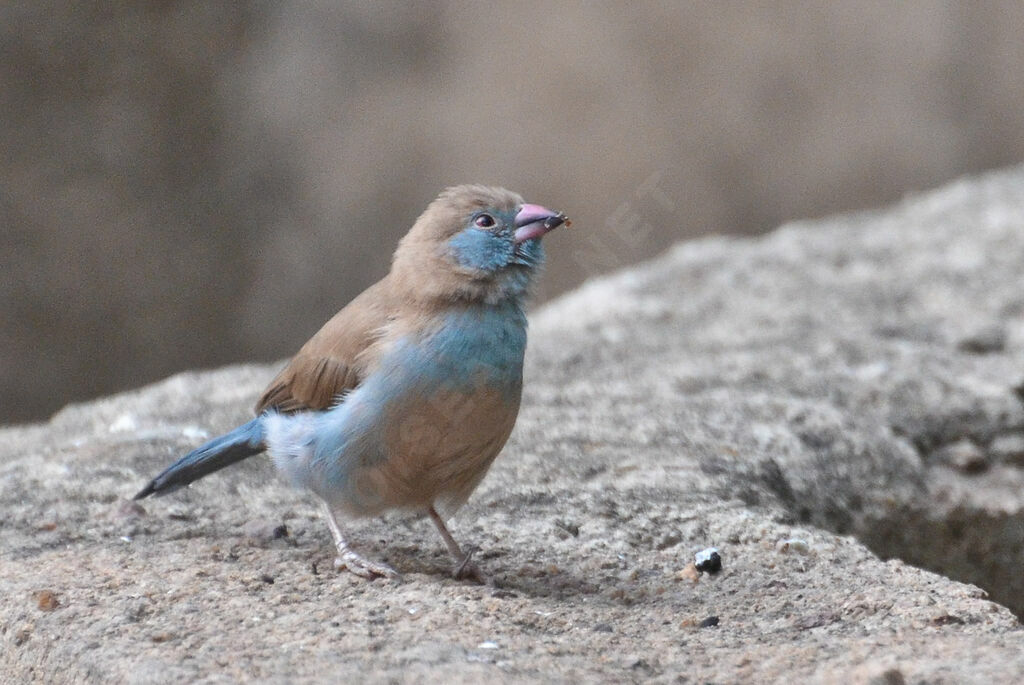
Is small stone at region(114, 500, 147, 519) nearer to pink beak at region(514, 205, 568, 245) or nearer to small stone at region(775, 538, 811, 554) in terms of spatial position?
pink beak at region(514, 205, 568, 245)

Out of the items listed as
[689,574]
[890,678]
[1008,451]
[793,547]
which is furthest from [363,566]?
[1008,451]

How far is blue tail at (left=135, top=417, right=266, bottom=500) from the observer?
380cm

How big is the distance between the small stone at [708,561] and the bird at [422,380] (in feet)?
2.09

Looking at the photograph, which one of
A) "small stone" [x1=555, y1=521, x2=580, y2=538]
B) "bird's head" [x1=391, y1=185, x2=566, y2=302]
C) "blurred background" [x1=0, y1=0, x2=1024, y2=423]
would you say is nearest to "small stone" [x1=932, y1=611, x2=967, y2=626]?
"small stone" [x1=555, y1=521, x2=580, y2=538]

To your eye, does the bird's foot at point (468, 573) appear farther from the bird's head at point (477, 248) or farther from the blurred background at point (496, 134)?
the blurred background at point (496, 134)

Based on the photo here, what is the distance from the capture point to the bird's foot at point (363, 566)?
343cm

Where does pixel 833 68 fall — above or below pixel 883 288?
above

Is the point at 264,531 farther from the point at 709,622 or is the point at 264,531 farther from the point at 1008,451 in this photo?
the point at 1008,451

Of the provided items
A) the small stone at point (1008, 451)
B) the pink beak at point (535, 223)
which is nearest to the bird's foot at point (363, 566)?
the pink beak at point (535, 223)

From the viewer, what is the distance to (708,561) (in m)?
3.66

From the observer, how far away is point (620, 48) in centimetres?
984

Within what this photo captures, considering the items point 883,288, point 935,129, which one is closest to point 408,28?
point 935,129

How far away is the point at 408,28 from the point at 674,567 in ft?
23.3

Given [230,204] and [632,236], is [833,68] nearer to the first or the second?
[632,236]
